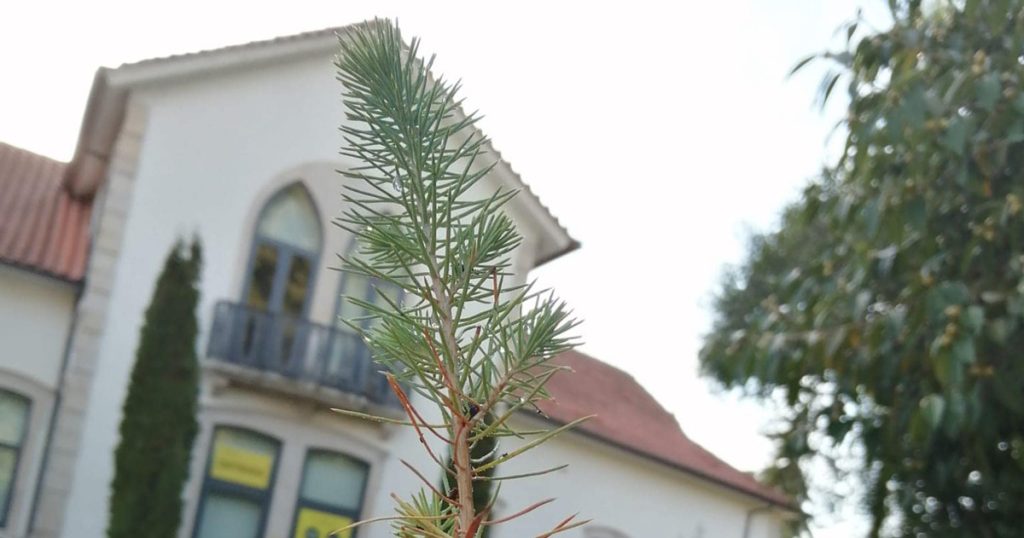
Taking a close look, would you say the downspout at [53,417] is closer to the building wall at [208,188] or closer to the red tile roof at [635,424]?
the building wall at [208,188]

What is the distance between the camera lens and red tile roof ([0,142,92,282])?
1270cm

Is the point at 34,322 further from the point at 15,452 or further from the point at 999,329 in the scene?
the point at 999,329

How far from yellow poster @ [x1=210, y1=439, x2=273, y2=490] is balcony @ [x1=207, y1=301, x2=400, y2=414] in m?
0.81

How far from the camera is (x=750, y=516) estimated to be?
58.9 ft

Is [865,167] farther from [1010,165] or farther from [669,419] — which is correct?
[669,419]

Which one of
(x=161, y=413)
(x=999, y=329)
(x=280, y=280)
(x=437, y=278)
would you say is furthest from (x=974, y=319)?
(x=280, y=280)

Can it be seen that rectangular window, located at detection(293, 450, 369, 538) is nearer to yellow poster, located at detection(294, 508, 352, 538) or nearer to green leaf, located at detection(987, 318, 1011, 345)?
yellow poster, located at detection(294, 508, 352, 538)

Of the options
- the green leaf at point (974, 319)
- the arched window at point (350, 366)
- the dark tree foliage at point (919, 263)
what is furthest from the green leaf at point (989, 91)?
the arched window at point (350, 366)

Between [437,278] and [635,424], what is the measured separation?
17.4 meters

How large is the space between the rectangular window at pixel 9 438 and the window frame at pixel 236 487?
188 cm

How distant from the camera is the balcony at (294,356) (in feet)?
43.2

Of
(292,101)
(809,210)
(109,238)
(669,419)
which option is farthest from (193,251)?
(669,419)

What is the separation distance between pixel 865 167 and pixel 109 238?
885 centimetres

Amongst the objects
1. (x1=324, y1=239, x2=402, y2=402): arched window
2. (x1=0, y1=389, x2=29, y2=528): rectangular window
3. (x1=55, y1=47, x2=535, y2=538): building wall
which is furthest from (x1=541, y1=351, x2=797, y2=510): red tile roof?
(x1=0, y1=389, x2=29, y2=528): rectangular window
